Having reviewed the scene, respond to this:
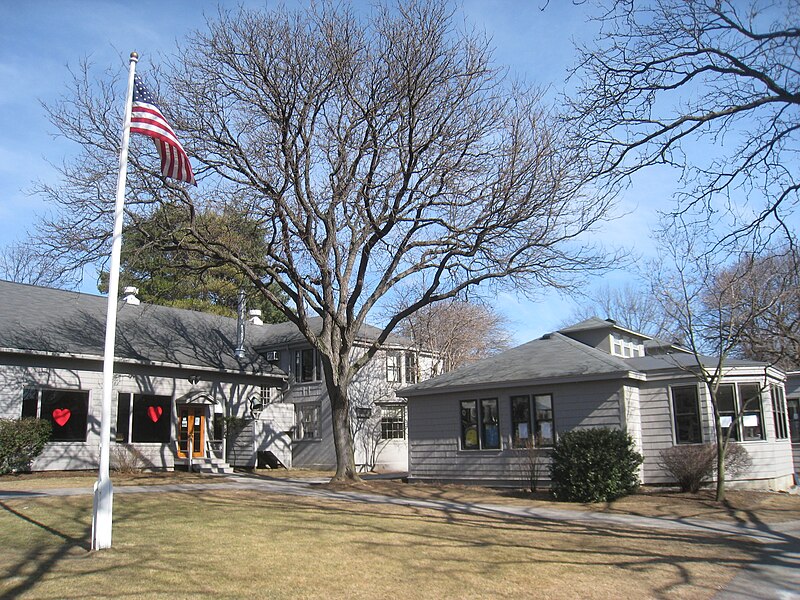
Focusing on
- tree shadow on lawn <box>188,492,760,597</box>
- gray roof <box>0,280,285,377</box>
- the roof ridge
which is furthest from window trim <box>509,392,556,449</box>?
gray roof <box>0,280,285,377</box>

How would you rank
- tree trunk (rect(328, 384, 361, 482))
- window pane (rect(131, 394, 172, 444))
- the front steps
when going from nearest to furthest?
tree trunk (rect(328, 384, 361, 482)) → window pane (rect(131, 394, 172, 444)) → the front steps

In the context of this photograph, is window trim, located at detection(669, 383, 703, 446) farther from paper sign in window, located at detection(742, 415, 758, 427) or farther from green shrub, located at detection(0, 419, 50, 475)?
green shrub, located at detection(0, 419, 50, 475)

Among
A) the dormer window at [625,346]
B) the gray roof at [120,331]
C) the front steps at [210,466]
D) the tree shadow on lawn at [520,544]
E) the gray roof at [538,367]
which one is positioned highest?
the gray roof at [120,331]

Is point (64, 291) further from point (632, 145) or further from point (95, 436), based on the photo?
point (632, 145)

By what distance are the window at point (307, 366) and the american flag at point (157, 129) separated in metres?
18.9

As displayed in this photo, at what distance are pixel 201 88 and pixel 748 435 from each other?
56.0 feet

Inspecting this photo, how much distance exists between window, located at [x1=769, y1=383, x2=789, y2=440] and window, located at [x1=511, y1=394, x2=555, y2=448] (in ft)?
19.7

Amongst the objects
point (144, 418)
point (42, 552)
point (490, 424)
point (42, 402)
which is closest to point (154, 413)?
point (144, 418)

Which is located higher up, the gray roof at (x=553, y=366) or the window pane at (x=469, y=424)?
the gray roof at (x=553, y=366)

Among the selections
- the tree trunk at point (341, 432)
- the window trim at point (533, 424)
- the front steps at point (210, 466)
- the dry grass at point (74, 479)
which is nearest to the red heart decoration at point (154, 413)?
the front steps at point (210, 466)

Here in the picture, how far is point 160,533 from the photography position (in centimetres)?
991

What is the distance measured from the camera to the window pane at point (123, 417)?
2334 cm

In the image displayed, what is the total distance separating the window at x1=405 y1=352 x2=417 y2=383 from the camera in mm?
32422

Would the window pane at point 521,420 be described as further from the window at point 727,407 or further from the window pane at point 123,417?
the window pane at point 123,417
